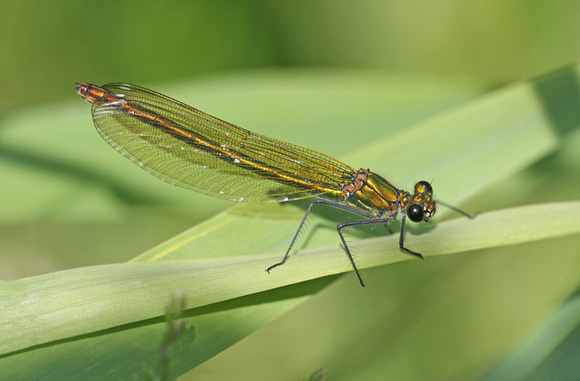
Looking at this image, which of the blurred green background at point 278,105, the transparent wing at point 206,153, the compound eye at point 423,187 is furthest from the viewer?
the blurred green background at point 278,105

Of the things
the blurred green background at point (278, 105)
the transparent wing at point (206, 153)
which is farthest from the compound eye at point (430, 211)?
the blurred green background at point (278, 105)

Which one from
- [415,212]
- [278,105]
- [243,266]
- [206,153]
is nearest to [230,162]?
[206,153]

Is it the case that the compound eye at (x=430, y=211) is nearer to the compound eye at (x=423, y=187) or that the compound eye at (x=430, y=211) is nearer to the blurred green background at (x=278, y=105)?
the compound eye at (x=423, y=187)

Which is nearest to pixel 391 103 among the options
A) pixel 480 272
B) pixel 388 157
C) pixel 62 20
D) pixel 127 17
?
pixel 388 157

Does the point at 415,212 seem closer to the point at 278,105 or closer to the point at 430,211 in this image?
the point at 430,211

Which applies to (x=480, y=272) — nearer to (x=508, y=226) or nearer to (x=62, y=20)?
(x=508, y=226)
